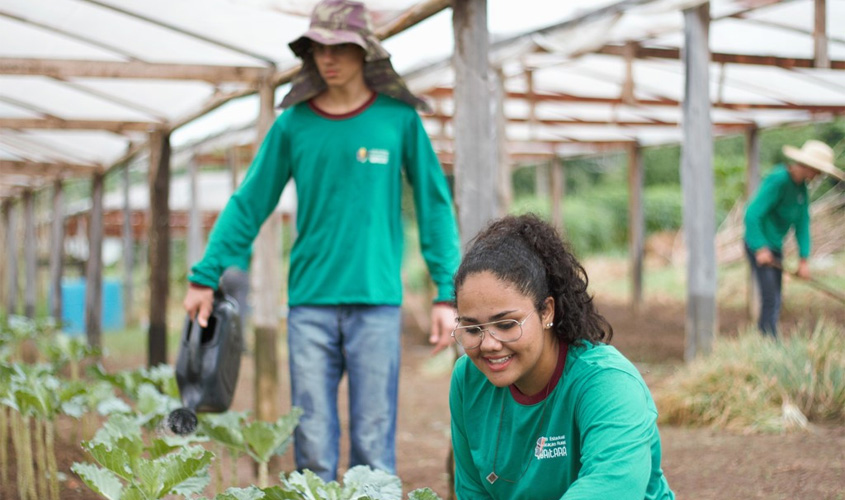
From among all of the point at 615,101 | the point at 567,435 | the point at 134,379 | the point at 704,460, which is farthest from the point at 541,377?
the point at 615,101

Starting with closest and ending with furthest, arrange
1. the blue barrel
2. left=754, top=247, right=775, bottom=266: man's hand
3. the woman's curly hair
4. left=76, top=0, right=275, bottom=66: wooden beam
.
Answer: the woman's curly hair
left=76, top=0, right=275, bottom=66: wooden beam
left=754, top=247, right=775, bottom=266: man's hand
the blue barrel

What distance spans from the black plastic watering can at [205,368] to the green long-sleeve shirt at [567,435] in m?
1.21

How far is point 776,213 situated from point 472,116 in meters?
4.39

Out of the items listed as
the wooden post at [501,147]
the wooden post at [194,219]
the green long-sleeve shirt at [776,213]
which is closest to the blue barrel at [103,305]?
the wooden post at [194,219]

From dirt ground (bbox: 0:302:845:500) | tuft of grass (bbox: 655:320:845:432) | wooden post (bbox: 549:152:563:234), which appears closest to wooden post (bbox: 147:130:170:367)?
dirt ground (bbox: 0:302:845:500)

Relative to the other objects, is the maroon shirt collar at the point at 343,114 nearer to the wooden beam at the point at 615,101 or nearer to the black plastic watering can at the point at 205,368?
the black plastic watering can at the point at 205,368

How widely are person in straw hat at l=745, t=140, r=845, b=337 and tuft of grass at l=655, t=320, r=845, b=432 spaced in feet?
3.58

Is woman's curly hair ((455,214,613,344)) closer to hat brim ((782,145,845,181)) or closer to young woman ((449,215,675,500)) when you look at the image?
young woman ((449,215,675,500))

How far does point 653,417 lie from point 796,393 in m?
3.82

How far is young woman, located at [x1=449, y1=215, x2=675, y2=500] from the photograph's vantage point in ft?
6.31

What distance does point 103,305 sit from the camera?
1716 centimetres

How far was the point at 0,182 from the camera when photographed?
1431 cm

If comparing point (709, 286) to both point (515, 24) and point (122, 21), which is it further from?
point (122, 21)

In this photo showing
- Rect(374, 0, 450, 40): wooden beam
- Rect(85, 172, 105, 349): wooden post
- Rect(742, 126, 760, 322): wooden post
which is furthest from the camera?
Rect(742, 126, 760, 322): wooden post
